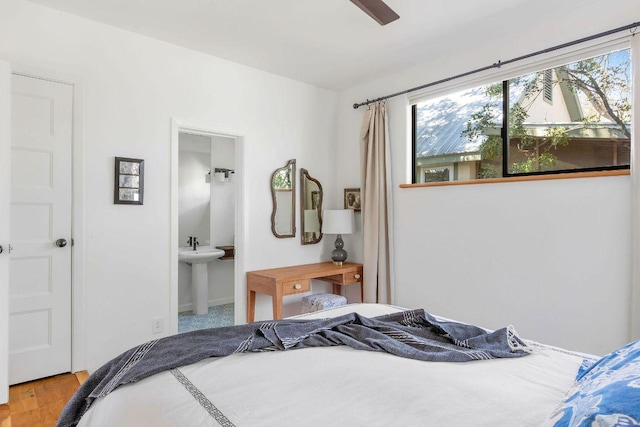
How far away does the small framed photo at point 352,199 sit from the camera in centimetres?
386

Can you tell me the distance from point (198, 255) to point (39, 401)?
2.04 meters

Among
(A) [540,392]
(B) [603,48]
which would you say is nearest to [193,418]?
(A) [540,392]

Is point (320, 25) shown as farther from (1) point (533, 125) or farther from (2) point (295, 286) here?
(2) point (295, 286)

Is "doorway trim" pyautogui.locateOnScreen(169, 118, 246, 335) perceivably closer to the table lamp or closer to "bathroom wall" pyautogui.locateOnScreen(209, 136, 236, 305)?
the table lamp

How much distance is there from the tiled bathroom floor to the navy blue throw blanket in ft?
8.21

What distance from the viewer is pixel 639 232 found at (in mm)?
2137

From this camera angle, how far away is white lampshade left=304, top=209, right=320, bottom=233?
3873 millimetres

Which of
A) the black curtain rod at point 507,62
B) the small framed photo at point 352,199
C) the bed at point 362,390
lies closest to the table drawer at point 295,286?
the small framed photo at point 352,199

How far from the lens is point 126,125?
2.75m

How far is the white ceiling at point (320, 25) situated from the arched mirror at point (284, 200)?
989 mm

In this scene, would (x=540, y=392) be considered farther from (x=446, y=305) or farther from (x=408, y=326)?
(x=446, y=305)

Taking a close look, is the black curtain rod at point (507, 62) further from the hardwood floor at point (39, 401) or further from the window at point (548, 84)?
the hardwood floor at point (39, 401)

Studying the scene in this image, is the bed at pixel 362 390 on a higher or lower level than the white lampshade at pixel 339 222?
lower

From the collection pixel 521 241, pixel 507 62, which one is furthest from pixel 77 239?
pixel 507 62
